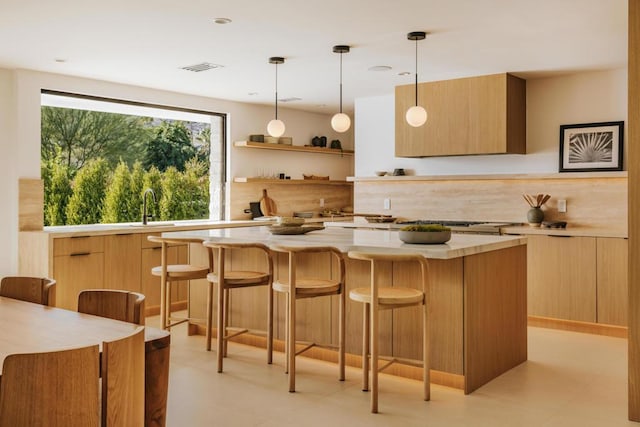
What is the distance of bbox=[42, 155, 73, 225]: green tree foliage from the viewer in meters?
6.84

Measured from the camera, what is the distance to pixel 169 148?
8.15 m

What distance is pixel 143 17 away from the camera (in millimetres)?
4145

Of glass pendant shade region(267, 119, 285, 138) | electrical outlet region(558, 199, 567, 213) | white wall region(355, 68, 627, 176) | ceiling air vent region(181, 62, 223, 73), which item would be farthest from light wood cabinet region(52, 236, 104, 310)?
electrical outlet region(558, 199, 567, 213)

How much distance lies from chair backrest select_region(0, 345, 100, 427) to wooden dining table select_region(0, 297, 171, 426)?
1.01 feet

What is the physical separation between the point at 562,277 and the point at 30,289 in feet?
14.6

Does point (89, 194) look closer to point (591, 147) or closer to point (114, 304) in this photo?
point (114, 304)

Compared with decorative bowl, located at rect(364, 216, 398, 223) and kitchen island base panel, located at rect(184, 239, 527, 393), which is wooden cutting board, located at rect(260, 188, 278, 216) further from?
kitchen island base panel, located at rect(184, 239, 527, 393)

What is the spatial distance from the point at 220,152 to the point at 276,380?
4308 millimetres

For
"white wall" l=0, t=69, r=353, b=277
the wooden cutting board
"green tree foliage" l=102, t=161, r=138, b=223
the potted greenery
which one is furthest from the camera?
the wooden cutting board

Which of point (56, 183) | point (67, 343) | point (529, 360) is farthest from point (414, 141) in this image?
point (67, 343)

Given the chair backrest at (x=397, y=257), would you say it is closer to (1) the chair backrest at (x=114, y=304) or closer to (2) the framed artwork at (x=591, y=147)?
(1) the chair backrest at (x=114, y=304)

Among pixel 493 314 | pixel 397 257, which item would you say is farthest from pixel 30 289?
pixel 493 314

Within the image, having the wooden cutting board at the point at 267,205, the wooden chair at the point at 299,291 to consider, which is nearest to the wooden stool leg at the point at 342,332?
the wooden chair at the point at 299,291

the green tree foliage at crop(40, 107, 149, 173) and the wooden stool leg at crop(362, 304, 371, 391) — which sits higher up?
the green tree foliage at crop(40, 107, 149, 173)
